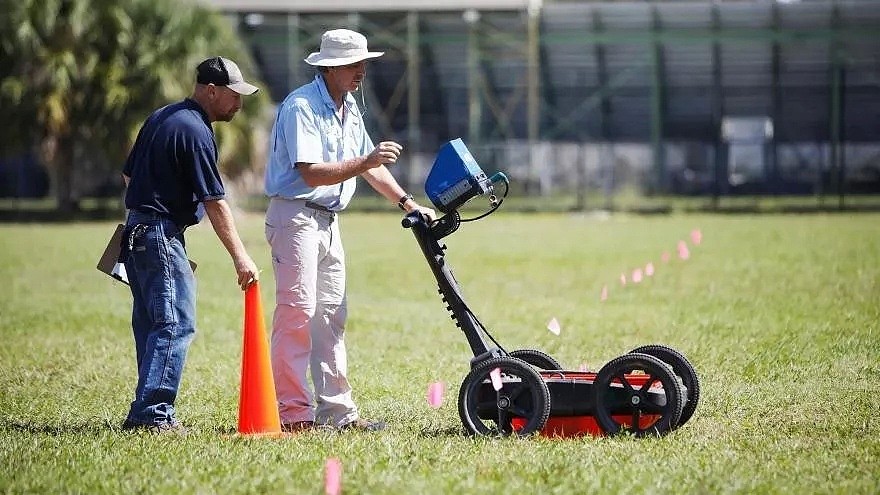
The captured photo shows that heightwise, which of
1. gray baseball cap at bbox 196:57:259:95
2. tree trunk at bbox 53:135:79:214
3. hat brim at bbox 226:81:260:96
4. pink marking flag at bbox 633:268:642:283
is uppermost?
gray baseball cap at bbox 196:57:259:95

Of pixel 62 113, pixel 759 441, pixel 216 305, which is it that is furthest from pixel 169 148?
pixel 62 113

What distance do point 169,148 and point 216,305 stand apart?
7.99 m

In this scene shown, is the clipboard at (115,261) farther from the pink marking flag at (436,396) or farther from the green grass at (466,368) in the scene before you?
the pink marking flag at (436,396)

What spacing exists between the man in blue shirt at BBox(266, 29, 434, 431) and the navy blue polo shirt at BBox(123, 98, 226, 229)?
14.8 inches

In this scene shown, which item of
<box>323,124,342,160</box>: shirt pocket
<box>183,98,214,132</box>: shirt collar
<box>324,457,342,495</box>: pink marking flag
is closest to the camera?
<box>324,457,342,495</box>: pink marking flag

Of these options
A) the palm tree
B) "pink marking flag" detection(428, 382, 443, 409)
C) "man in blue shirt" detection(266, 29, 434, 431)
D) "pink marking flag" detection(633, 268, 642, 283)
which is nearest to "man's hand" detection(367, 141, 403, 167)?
"man in blue shirt" detection(266, 29, 434, 431)

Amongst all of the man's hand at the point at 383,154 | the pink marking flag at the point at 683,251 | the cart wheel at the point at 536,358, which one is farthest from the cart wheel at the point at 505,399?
the pink marking flag at the point at 683,251

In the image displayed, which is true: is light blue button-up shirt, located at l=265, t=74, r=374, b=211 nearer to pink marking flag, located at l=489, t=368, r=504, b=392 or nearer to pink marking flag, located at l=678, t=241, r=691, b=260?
pink marking flag, located at l=489, t=368, r=504, b=392

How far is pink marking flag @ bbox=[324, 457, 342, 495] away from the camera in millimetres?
6359

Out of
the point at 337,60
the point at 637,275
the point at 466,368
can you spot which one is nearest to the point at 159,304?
the point at 337,60

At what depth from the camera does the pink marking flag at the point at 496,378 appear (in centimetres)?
747

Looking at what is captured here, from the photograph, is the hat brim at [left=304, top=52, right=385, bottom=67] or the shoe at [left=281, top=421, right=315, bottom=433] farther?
the shoe at [left=281, top=421, right=315, bottom=433]

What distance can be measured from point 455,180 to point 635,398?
1.32 meters

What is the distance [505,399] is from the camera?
24.7 ft
